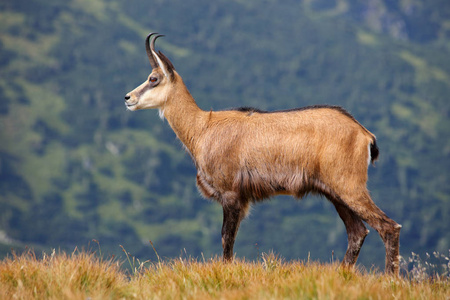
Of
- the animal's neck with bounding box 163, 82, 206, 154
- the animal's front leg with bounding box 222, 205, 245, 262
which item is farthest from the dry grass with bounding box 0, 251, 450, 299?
the animal's neck with bounding box 163, 82, 206, 154

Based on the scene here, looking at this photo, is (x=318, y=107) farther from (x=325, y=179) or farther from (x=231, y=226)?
(x=231, y=226)

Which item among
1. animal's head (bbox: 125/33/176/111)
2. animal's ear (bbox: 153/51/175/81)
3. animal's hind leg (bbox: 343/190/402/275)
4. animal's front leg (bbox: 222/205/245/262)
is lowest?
animal's front leg (bbox: 222/205/245/262)

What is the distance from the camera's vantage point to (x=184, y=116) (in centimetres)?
1477

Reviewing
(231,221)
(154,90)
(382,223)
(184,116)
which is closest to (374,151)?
(382,223)

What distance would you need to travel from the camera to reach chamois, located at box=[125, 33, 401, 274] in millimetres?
11930

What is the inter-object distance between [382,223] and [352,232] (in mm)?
991

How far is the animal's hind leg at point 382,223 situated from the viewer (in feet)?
37.3

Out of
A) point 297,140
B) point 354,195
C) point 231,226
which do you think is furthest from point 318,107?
point 231,226

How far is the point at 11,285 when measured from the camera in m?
9.17

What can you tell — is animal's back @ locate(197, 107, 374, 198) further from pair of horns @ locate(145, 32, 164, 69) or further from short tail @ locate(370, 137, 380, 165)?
pair of horns @ locate(145, 32, 164, 69)

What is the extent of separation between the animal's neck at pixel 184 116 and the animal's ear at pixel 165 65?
0.33 m

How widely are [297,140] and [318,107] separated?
3.13 ft

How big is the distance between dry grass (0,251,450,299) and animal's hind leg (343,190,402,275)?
1.18 meters

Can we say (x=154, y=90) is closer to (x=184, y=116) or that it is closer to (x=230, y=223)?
(x=184, y=116)
